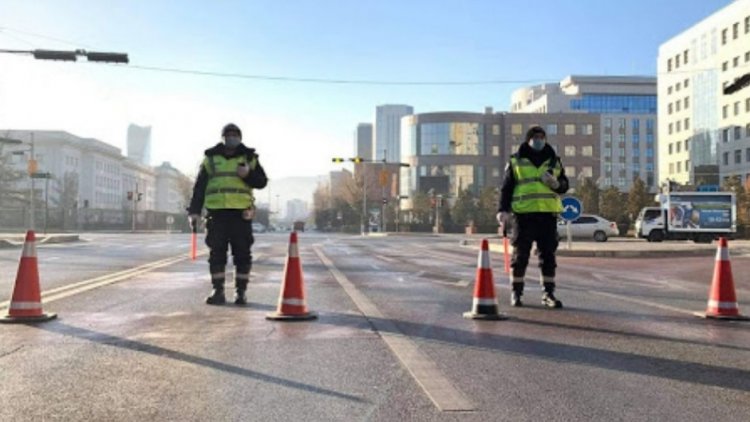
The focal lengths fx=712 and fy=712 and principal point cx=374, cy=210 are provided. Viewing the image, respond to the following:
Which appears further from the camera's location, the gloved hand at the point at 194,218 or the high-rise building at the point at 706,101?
the high-rise building at the point at 706,101

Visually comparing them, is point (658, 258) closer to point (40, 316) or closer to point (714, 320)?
point (714, 320)

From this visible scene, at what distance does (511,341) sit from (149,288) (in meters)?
6.08

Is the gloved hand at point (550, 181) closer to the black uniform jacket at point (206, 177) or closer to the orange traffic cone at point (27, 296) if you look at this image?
the black uniform jacket at point (206, 177)

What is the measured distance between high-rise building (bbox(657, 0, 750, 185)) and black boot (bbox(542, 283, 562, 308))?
276 ft

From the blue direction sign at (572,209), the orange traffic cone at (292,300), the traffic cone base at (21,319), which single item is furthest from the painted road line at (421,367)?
the blue direction sign at (572,209)

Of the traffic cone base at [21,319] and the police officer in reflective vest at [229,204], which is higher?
the police officer in reflective vest at [229,204]

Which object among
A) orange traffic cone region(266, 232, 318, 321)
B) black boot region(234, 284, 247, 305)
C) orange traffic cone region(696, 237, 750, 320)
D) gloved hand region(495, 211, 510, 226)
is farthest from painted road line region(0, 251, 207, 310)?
orange traffic cone region(696, 237, 750, 320)

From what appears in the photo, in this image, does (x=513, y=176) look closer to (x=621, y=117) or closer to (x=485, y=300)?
(x=485, y=300)

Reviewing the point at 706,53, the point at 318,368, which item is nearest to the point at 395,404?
the point at 318,368

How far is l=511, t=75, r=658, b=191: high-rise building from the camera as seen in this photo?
470 ft

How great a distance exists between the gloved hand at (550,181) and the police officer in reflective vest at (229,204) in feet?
11.1

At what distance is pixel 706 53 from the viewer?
313 ft

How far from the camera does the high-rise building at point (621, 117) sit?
143 meters

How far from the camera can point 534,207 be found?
8367 mm
